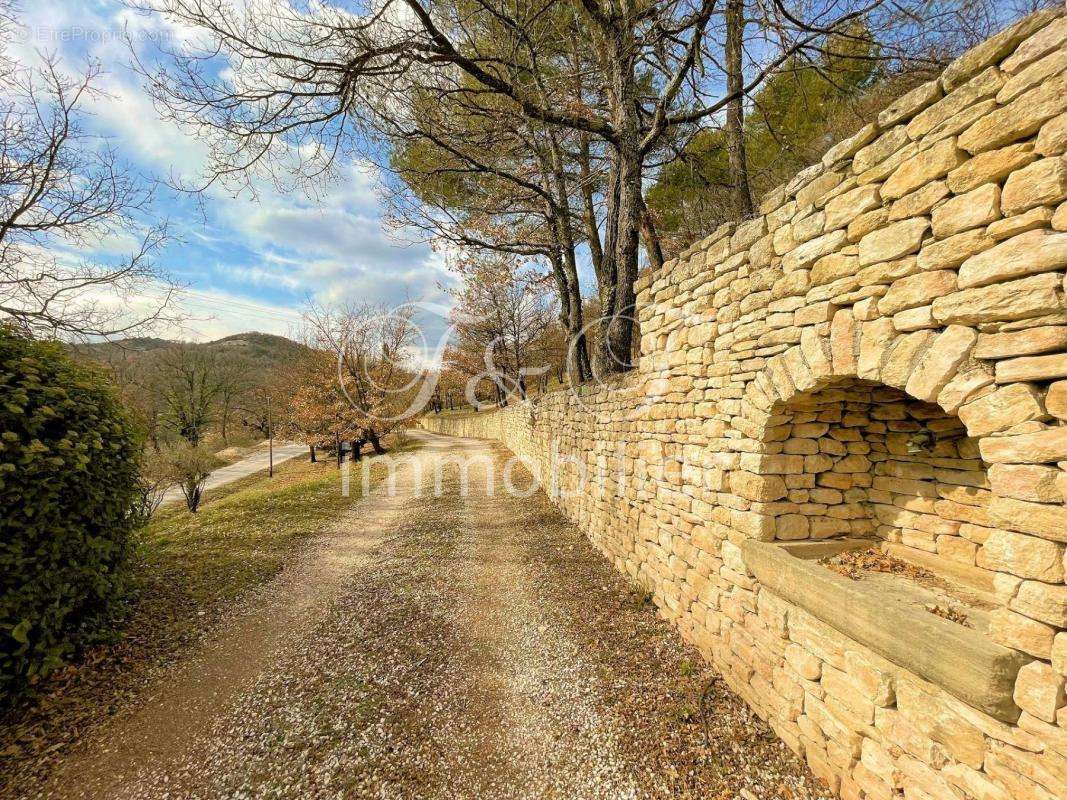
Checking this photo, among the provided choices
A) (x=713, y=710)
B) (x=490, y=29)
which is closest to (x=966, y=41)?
(x=490, y=29)

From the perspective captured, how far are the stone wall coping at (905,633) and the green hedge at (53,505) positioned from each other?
5.07 m

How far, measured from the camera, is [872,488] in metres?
2.99

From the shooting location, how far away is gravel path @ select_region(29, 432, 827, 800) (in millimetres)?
2486

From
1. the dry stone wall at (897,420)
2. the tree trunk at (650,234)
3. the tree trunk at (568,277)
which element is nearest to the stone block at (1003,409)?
the dry stone wall at (897,420)

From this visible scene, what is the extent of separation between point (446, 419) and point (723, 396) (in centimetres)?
2896

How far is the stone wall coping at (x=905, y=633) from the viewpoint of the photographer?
5.08ft

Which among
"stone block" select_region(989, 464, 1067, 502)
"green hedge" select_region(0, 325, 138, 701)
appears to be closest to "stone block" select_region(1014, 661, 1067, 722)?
"stone block" select_region(989, 464, 1067, 502)

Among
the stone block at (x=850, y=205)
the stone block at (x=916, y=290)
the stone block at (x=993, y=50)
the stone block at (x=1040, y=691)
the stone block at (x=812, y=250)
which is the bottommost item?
the stone block at (x=1040, y=691)

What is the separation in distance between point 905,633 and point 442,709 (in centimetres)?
302

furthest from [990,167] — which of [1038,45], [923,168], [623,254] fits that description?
[623,254]

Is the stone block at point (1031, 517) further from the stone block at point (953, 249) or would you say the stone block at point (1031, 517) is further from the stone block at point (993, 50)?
the stone block at point (993, 50)

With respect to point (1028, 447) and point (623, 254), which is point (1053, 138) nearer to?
point (1028, 447)

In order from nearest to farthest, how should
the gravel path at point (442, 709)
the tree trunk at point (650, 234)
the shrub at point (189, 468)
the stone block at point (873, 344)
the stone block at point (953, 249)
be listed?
the stone block at point (953, 249)
the stone block at point (873, 344)
the gravel path at point (442, 709)
the tree trunk at point (650, 234)
the shrub at point (189, 468)

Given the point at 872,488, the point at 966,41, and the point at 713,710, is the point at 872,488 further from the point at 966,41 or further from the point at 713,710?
the point at 966,41
